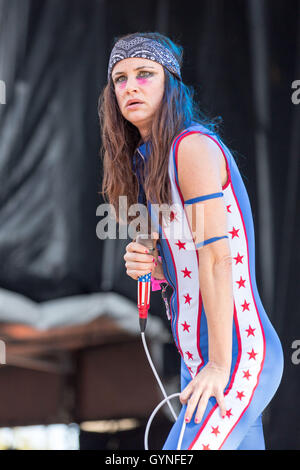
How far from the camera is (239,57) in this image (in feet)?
12.7

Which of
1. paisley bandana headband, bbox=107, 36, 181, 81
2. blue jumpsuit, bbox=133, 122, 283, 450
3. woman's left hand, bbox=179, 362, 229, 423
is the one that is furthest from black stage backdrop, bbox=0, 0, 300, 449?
woman's left hand, bbox=179, 362, 229, 423

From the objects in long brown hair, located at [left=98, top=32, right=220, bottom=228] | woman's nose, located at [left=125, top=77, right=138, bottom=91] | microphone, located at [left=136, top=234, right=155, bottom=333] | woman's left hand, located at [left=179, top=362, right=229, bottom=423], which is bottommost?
woman's left hand, located at [left=179, top=362, right=229, bottom=423]

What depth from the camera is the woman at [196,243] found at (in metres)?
1.38

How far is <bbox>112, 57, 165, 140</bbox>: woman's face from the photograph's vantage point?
159cm

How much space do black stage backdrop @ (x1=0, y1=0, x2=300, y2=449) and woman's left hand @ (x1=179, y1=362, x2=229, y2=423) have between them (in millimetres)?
2144

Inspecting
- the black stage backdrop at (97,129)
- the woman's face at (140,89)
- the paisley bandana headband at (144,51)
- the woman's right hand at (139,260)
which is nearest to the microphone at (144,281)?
the woman's right hand at (139,260)

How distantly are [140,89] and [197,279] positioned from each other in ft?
1.58

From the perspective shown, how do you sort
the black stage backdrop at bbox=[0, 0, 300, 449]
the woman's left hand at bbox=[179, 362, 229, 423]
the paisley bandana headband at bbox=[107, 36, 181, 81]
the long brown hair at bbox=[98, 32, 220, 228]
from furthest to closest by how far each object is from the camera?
the black stage backdrop at bbox=[0, 0, 300, 449] → the paisley bandana headband at bbox=[107, 36, 181, 81] → the long brown hair at bbox=[98, 32, 220, 228] → the woman's left hand at bbox=[179, 362, 229, 423]

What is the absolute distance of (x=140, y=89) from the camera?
1.59 metres

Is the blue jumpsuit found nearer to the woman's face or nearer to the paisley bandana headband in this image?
the woman's face

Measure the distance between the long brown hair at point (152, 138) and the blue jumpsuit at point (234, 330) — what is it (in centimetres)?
4

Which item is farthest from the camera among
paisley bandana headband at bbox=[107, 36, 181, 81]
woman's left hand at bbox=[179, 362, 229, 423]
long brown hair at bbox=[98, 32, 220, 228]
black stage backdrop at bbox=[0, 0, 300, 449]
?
black stage backdrop at bbox=[0, 0, 300, 449]

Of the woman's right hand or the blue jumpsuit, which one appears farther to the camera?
the woman's right hand

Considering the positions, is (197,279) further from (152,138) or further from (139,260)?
(152,138)
